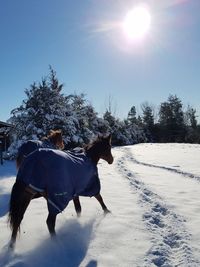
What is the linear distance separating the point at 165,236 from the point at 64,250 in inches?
55.9

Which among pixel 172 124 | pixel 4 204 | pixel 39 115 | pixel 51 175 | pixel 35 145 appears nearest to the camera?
pixel 51 175

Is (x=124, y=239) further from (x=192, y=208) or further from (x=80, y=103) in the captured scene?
(x=80, y=103)

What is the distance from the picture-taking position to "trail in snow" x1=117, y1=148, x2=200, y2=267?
3758 millimetres

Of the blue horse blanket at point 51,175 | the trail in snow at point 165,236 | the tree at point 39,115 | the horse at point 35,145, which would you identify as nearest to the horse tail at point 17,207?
the blue horse blanket at point 51,175

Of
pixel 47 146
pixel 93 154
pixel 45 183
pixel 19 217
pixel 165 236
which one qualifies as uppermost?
pixel 47 146

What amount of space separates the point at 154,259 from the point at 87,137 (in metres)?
19.2

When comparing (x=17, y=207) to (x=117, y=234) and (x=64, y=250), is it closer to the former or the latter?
(x=64, y=250)

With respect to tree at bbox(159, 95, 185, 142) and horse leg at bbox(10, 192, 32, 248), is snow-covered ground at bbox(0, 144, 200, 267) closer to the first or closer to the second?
horse leg at bbox(10, 192, 32, 248)

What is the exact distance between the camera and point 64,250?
4176 mm

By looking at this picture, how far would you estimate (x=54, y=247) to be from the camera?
13.9 ft

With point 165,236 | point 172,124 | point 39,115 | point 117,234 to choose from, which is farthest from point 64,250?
point 172,124

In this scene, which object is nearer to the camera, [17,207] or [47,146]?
[17,207]

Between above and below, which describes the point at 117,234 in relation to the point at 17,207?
below

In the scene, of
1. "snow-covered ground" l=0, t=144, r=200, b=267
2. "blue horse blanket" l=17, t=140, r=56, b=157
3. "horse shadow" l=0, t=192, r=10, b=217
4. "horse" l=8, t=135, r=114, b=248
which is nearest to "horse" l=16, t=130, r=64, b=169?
"blue horse blanket" l=17, t=140, r=56, b=157
